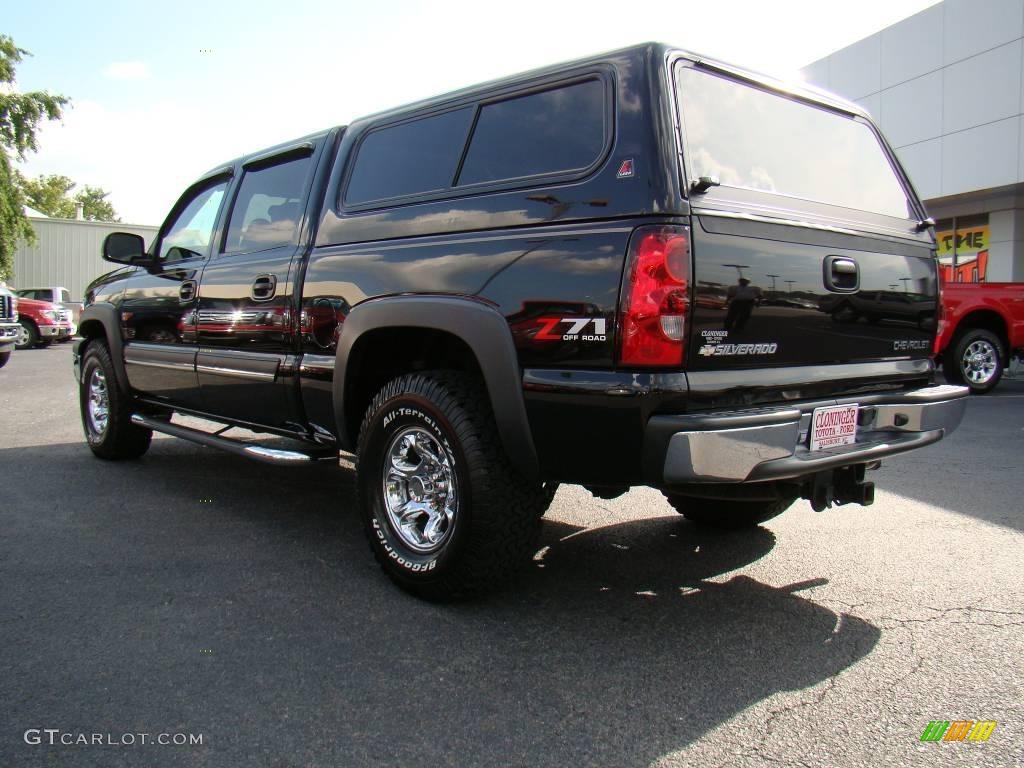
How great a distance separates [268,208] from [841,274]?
2.88 metres

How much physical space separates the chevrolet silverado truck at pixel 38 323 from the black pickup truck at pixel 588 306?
1818 cm

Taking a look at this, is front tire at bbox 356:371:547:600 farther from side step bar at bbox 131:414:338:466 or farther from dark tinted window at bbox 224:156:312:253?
dark tinted window at bbox 224:156:312:253

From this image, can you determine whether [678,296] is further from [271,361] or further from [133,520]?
[133,520]

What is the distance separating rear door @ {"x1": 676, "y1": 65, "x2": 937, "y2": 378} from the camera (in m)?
2.74

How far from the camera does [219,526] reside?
4316 millimetres

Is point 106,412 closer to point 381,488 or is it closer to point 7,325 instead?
point 381,488

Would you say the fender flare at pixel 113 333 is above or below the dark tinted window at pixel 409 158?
below

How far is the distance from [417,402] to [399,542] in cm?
59

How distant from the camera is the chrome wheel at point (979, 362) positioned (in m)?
10.5

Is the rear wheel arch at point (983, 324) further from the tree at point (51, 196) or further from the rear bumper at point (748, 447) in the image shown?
the tree at point (51, 196)

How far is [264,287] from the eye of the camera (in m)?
4.15

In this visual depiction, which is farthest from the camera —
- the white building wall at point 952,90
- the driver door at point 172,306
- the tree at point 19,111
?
the tree at point 19,111
